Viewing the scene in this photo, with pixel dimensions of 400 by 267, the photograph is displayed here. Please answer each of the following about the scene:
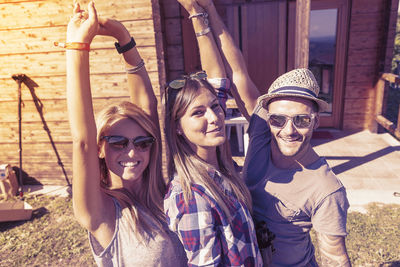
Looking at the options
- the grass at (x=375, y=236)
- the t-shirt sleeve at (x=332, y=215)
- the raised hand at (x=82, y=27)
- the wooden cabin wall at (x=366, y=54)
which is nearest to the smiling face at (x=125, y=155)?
the raised hand at (x=82, y=27)

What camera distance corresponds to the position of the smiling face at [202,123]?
5.09 feet

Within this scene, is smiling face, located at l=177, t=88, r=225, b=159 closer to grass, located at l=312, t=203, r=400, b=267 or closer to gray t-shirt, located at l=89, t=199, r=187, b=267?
gray t-shirt, located at l=89, t=199, r=187, b=267

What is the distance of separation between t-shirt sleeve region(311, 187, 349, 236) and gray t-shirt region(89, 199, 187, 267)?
0.81m

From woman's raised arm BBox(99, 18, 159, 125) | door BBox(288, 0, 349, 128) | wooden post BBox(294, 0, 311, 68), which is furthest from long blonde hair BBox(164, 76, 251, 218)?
door BBox(288, 0, 349, 128)

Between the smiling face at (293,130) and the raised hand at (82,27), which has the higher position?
the raised hand at (82,27)

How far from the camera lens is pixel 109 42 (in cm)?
459

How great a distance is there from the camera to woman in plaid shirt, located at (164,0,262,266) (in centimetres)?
131

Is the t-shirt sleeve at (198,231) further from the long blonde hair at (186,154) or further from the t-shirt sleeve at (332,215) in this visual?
the t-shirt sleeve at (332,215)

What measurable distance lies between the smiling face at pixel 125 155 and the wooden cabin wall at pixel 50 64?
309 cm

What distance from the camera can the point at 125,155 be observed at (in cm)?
156

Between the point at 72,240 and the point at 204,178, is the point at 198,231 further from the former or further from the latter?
the point at 72,240

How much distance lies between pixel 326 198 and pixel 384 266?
8.11 ft

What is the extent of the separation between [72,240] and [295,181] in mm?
3543

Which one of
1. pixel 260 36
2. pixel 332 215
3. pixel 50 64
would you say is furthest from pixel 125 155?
pixel 260 36
